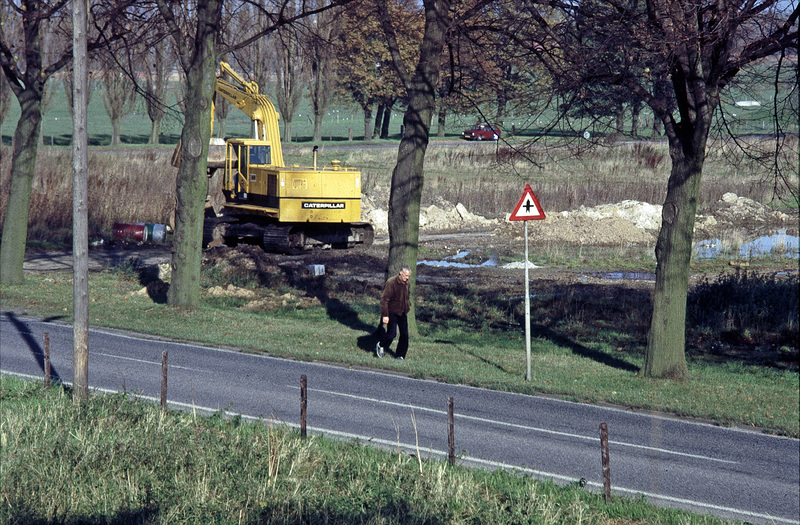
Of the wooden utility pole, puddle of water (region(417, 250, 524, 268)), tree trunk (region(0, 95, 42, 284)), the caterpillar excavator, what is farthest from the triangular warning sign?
puddle of water (region(417, 250, 524, 268))

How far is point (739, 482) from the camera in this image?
28.6 feet

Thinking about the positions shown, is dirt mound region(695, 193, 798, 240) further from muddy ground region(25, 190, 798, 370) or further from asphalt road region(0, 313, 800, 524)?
asphalt road region(0, 313, 800, 524)

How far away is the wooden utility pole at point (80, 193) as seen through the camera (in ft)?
32.6

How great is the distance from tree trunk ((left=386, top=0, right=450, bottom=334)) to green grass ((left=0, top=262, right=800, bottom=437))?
2060 mm

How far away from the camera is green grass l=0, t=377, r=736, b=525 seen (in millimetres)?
6953

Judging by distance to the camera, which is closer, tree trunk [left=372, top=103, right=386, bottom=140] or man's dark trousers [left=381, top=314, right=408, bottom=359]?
man's dark trousers [left=381, top=314, right=408, bottom=359]

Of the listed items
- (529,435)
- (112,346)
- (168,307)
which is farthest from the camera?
(168,307)

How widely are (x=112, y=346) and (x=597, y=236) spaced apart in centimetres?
2662

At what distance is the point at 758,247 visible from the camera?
112 ft

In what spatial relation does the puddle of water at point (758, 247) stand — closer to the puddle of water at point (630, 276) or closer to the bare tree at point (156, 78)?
the puddle of water at point (630, 276)

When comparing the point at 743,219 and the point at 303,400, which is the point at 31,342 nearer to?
the point at 303,400

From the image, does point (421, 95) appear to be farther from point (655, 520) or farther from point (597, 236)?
point (597, 236)

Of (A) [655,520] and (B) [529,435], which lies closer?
(A) [655,520]

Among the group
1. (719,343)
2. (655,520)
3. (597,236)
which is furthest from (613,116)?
(597,236)
